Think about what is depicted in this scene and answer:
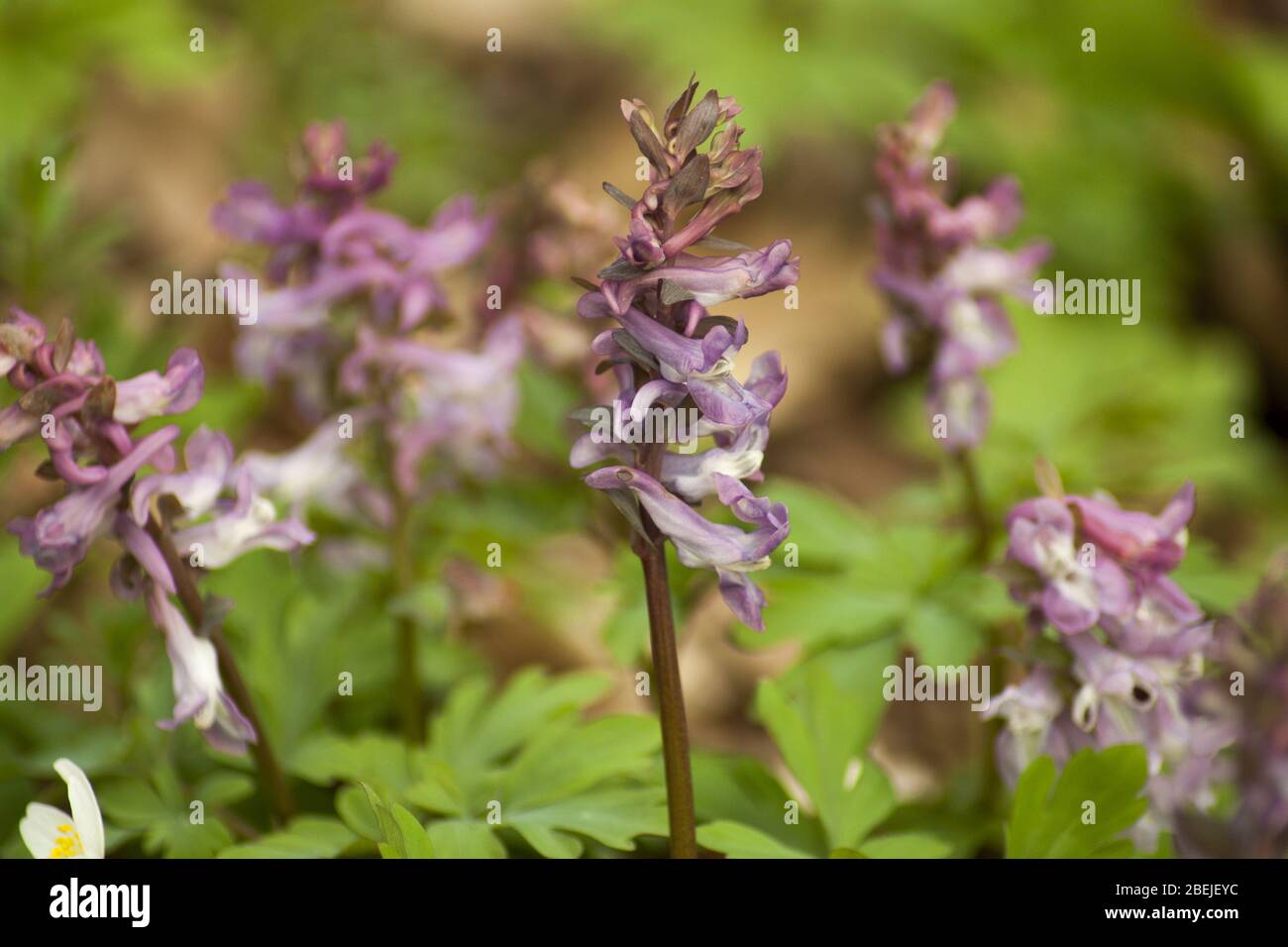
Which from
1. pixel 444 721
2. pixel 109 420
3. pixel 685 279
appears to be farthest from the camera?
pixel 444 721

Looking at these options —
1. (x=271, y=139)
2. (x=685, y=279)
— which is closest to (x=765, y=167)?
(x=271, y=139)

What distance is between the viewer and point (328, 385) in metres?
2.19

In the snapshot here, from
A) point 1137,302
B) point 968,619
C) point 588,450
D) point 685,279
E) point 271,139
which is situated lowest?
point 968,619

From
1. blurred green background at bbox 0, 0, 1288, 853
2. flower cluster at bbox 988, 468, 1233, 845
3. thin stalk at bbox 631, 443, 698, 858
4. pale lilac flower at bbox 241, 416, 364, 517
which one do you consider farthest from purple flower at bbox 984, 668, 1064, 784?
pale lilac flower at bbox 241, 416, 364, 517

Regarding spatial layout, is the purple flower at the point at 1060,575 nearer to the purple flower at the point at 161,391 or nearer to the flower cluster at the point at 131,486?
the flower cluster at the point at 131,486

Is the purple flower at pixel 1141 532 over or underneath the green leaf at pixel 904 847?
over

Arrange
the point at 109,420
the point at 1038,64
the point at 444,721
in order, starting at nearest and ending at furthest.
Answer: the point at 109,420 < the point at 444,721 < the point at 1038,64

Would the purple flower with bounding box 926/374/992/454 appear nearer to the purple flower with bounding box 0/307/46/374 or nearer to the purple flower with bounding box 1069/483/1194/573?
the purple flower with bounding box 1069/483/1194/573

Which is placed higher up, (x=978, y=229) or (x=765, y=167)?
(x=765, y=167)

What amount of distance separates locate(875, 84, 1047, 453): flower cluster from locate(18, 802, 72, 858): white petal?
5.18 ft

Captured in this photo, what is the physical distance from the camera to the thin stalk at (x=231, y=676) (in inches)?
64.4

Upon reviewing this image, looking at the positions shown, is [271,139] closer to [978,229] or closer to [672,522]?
[978,229]

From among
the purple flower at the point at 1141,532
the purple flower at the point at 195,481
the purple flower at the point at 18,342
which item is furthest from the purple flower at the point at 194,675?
the purple flower at the point at 1141,532

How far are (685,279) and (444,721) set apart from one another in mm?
1037
